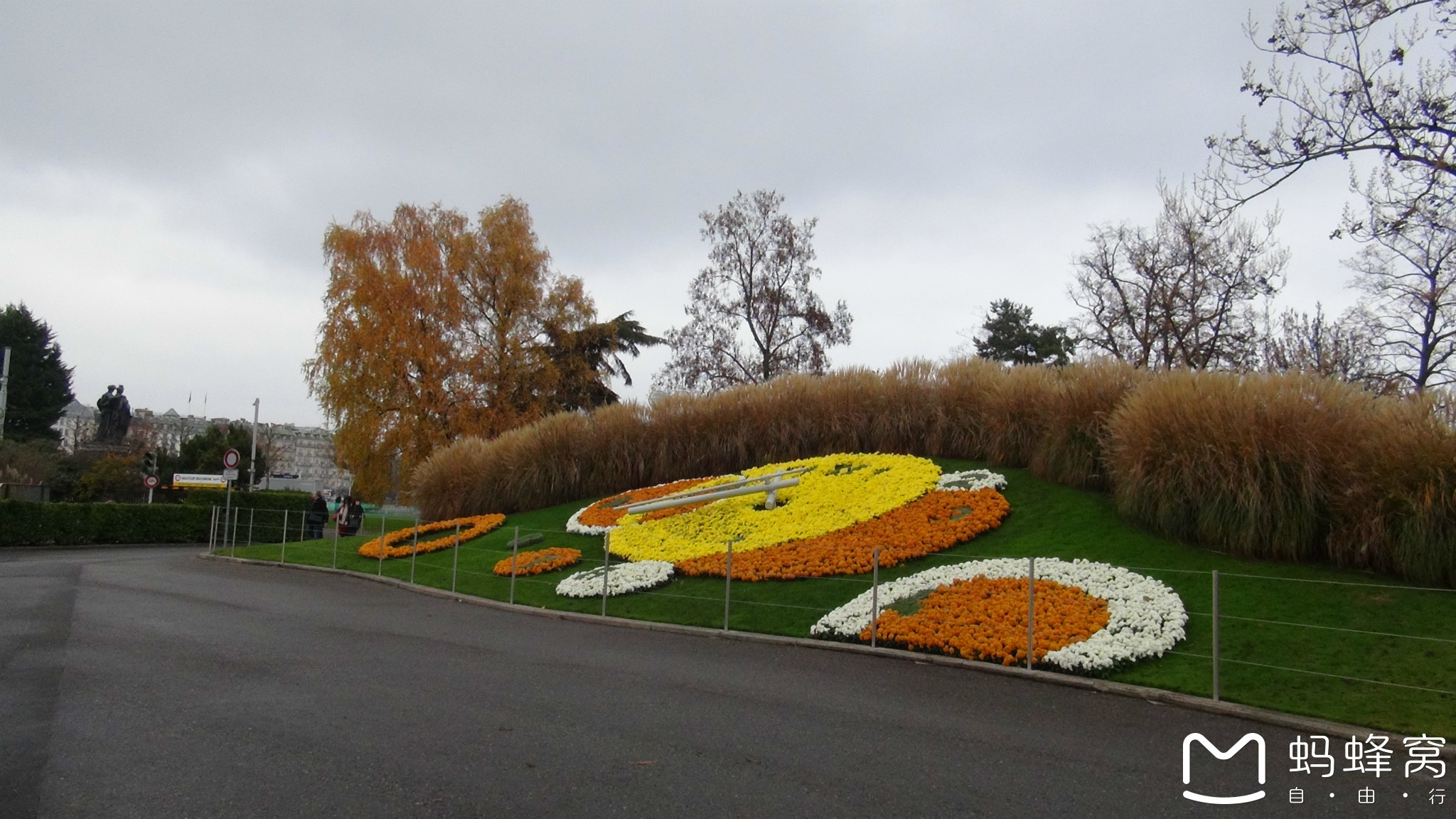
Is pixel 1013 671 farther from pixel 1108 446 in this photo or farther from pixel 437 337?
pixel 437 337

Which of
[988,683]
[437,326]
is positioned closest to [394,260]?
[437,326]

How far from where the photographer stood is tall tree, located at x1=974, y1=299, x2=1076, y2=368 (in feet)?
155

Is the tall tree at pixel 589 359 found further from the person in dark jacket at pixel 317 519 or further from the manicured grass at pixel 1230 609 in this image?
the manicured grass at pixel 1230 609

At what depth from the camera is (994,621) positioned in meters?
9.32

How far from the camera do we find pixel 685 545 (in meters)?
14.7

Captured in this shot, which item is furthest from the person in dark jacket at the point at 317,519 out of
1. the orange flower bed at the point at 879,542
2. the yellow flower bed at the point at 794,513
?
the orange flower bed at the point at 879,542

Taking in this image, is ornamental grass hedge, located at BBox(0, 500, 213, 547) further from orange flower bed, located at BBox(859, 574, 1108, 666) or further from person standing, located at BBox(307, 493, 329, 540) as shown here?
orange flower bed, located at BBox(859, 574, 1108, 666)

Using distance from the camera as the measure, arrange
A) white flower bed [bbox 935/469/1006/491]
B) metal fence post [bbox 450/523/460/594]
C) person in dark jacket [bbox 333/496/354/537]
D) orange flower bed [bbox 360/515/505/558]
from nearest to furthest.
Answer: white flower bed [bbox 935/469/1006/491], metal fence post [bbox 450/523/460/594], orange flower bed [bbox 360/515/505/558], person in dark jacket [bbox 333/496/354/537]

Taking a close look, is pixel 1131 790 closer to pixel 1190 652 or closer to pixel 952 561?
pixel 1190 652

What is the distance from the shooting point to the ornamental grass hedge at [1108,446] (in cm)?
948

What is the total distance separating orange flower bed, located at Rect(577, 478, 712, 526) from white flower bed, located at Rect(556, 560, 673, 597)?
2740mm

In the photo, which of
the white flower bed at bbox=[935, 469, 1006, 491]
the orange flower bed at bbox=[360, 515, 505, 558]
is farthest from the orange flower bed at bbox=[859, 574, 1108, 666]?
the orange flower bed at bbox=[360, 515, 505, 558]

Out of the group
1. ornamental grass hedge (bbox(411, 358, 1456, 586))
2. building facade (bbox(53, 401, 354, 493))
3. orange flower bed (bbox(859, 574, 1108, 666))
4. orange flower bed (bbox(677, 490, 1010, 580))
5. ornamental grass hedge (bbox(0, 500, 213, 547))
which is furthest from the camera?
building facade (bbox(53, 401, 354, 493))

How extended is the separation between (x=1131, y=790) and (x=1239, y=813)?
53 cm
